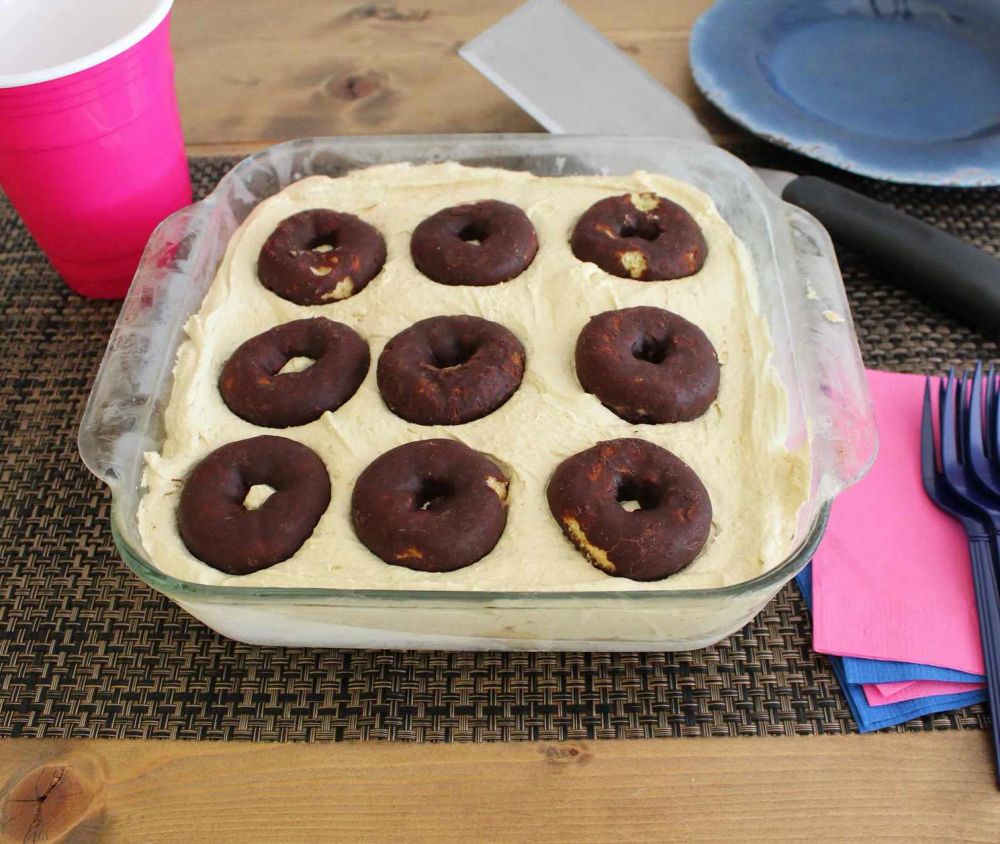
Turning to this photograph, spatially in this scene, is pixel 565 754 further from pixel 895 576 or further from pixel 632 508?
pixel 895 576

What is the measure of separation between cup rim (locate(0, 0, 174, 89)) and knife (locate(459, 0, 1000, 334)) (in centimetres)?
61

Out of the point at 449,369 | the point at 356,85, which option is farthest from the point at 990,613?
the point at 356,85

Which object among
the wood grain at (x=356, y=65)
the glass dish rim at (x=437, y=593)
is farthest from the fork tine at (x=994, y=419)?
the wood grain at (x=356, y=65)

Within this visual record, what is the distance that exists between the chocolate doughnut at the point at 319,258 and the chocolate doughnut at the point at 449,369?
0.15m

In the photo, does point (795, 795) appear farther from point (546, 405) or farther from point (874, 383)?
point (874, 383)

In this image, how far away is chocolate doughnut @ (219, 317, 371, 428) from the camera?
119cm

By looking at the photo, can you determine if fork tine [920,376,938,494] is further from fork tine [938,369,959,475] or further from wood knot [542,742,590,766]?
wood knot [542,742,590,766]

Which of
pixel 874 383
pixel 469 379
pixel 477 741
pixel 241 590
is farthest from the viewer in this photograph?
pixel 874 383

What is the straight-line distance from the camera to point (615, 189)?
57.1 inches

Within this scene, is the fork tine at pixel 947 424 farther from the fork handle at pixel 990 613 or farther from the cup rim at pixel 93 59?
the cup rim at pixel 93 59

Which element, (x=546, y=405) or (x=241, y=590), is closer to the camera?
(x=241, y=590)

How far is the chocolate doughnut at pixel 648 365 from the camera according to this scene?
1.16 m

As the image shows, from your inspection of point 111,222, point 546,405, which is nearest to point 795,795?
point 546,405

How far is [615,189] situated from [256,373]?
63cm
